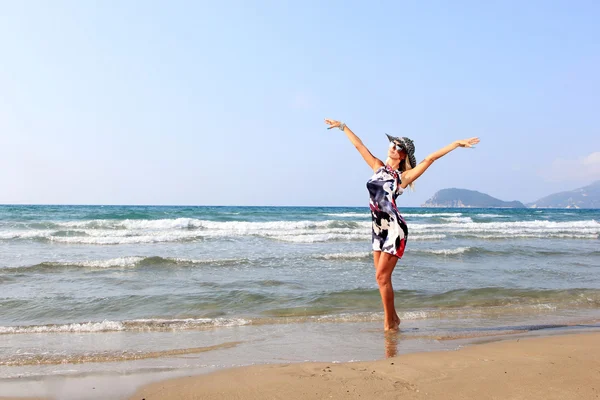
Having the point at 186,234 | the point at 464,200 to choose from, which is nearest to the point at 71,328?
the point at 186,234

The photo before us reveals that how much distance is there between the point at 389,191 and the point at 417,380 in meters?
2.06

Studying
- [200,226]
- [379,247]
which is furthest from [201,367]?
[200,226]

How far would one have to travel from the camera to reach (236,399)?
3.21 metres

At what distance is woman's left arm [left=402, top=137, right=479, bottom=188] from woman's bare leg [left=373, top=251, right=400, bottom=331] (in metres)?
0.78

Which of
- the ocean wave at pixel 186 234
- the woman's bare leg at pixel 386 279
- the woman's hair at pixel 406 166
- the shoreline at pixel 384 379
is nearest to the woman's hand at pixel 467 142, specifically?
the woman's hair at pixel 406 166

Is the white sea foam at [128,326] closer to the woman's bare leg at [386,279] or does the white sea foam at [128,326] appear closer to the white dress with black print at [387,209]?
the woman's bare leg at [386,279]

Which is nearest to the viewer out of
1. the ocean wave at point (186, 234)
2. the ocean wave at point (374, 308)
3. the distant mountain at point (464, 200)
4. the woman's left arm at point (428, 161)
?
the woman's left arm at point (428, 161)

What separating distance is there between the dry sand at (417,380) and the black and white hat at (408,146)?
196 centimetres

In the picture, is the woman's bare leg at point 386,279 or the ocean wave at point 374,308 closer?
the woman's bare leg at point 386,279

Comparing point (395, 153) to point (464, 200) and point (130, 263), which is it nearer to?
point (130, 263)

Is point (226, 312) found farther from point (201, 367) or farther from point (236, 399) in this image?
point (236, 399)

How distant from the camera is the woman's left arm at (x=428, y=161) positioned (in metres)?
4.74

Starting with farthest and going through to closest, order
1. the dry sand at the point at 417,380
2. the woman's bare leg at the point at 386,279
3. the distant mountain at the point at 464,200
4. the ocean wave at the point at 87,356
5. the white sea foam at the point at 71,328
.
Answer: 1. the distant mountain at the point at 464,200
2. the white sea foam at the point at 71,328
3. the woman's bare leg at the point at 386,279
4. the ocean wave at the point at 87,356
5. the dry sand at the point at 417,380

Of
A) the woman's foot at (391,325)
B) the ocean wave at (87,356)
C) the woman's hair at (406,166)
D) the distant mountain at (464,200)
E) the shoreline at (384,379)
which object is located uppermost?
the distant mountain at (464,200)
